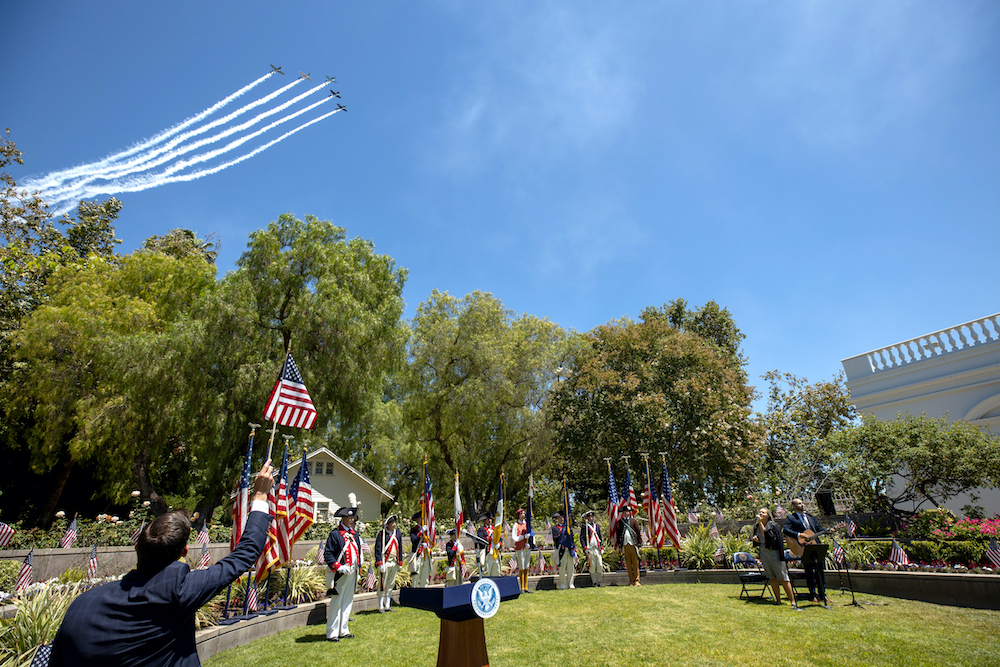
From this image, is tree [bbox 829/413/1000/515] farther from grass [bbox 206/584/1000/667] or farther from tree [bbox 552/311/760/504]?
grass [bbox 206/584/1000/667]

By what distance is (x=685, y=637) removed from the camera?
7172 mm

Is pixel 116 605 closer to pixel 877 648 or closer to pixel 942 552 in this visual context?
pixel 877 648

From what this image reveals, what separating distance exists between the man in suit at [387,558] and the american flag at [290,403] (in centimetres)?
338

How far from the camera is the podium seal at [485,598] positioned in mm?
3736

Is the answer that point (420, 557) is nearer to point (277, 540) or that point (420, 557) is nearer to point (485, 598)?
point (277, 540)

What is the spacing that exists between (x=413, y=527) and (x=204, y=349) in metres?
12.5

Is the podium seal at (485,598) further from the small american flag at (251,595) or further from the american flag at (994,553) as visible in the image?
the american flag at (994,553)

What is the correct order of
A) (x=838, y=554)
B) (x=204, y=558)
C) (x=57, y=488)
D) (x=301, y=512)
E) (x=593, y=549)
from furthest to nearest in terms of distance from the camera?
(x=57, y=488), (x=593, y=549), (x=204, y=558), (x=838, y=554), (x=301, y=512)

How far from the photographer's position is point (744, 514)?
74.5 ft

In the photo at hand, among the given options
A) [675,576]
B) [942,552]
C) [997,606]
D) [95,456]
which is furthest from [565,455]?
[95,456]

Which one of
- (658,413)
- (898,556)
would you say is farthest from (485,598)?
(658,413)

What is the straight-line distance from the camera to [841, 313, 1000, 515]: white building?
1770 centimetres

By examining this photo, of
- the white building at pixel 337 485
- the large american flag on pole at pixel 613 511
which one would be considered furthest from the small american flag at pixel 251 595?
the white building at pixel 337 485

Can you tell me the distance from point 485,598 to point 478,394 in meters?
25.9
